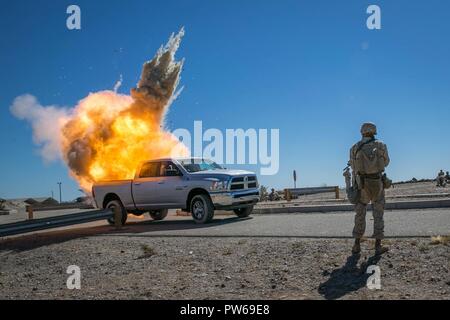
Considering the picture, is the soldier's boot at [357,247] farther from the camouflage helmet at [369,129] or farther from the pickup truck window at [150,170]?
the pickup truck window at [150,170]

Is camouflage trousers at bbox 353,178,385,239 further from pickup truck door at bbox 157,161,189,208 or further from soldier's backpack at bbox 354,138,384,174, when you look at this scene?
pickup truck door at bbox 157,161,189,208

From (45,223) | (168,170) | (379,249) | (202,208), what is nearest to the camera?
(379,249)

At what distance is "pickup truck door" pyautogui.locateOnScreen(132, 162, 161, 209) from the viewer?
16.4m

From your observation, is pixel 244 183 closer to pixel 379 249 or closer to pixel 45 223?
pixel 45 223

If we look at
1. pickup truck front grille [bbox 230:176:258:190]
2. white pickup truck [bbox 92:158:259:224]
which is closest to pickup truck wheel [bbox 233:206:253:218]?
white pickup truck [bbox 92:158:259:224]

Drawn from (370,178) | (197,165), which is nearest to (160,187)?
(197,165)

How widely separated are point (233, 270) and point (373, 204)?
2540 mm

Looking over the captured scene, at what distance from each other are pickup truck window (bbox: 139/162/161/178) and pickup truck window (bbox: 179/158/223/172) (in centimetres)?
94

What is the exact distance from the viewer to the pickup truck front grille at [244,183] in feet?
50.2

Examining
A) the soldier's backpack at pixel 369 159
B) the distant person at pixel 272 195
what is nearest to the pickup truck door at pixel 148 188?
the soldier's backpack at pixel 369 159

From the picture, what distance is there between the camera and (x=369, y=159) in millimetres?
7902

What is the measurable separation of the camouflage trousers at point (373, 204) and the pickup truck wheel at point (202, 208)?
24.7ft
